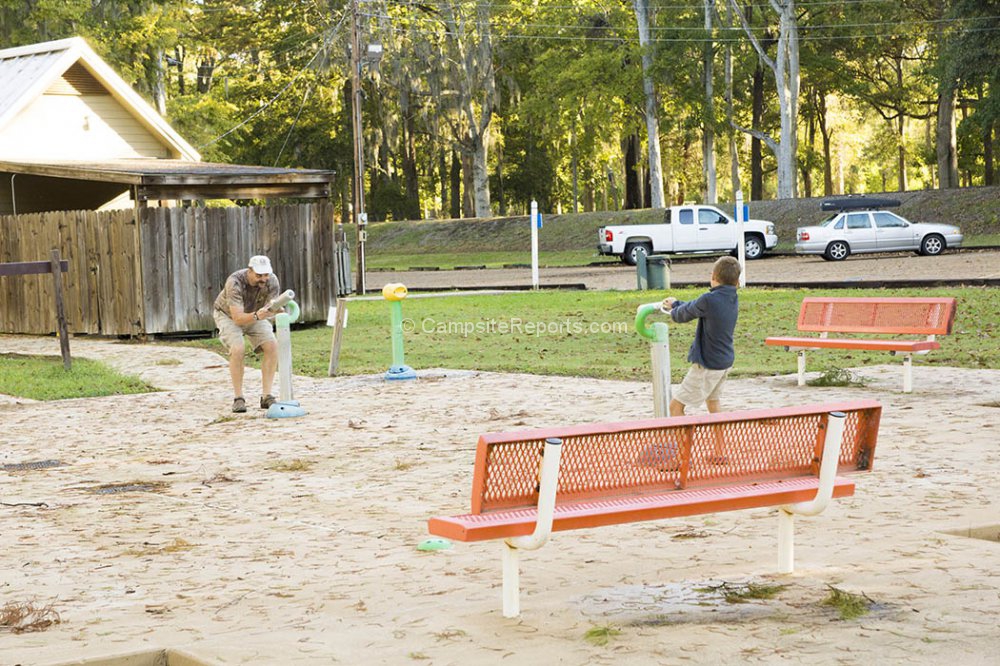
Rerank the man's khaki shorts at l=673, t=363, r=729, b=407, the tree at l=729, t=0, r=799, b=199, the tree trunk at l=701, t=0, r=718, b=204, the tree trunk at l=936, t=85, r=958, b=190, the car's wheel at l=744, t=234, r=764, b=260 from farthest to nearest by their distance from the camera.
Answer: the tree trunk at l=701, t=0, r=718, b=204 → the tree trunk at l=936, t=85, r=958, b=190 → the tree at l=729, t=0, r=799, b=199 → the car's wheel at l=744, t=234, r=764, b=260 → the man's khaki shorts at l=673, t=363, r=729, b=407

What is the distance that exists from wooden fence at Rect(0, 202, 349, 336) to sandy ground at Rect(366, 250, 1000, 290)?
26.3 ft

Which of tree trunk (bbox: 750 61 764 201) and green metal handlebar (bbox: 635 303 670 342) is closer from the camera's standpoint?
green metal handlebar (bbox: 635 303 670 342)

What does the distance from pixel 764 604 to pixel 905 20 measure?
53.6 m

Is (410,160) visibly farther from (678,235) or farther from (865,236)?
(865,236)

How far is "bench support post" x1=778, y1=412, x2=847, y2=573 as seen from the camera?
6324 millimetres

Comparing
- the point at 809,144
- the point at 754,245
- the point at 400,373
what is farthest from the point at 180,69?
the point at 400,373

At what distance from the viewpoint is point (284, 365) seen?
13.7m

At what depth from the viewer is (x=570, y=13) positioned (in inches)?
2394

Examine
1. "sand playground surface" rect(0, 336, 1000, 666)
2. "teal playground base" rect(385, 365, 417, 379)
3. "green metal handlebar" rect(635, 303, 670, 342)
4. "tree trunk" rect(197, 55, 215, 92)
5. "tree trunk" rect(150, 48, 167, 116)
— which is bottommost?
"sand playground surface" rect(0, 336, 1000, 666)

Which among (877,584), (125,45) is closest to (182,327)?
(877,584)

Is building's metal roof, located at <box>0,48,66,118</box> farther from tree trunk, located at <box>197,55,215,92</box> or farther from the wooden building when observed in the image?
tree trunk, located at <box>197,55,215,92</box>

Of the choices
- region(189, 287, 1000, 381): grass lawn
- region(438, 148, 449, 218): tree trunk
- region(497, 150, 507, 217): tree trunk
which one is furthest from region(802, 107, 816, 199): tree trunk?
region(189, 287, 1000, 381): grass lawn

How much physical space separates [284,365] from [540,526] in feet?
27.3

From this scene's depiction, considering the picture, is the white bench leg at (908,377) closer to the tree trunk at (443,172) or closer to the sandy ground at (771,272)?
the sandy ground at (771,272)
